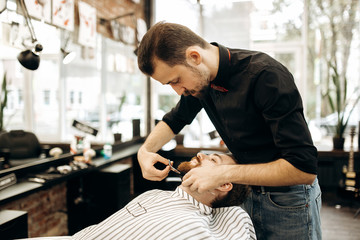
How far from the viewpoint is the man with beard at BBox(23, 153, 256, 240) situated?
1.32 m

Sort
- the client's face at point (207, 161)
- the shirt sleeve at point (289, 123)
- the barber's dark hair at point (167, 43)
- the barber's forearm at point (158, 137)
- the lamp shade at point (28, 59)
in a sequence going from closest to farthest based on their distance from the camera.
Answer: the shirt sleeve at point (289, 123) < the barber's dark hair at point (167, 43) < the client's face at point (207, 161) < the barber's forearm at point (158, 137) < the lamp shade at point (28, 59)

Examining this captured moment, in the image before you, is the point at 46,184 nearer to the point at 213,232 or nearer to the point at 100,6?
the point at 213,232

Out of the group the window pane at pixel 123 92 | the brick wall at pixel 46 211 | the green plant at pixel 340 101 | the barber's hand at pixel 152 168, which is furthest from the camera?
the window pane at pixel 123 92

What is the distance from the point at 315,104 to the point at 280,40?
4.04 ft

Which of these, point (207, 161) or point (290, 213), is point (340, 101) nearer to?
point (207, 161)

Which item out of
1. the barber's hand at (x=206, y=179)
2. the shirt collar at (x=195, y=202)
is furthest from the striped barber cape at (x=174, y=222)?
the barber's hand at (x=206, y=179)

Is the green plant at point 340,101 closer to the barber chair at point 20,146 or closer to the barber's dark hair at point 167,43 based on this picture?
the barber's dark hair at point 167,43

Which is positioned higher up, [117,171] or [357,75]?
[357,75]

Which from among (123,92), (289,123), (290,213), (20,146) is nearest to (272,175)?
(289,123)

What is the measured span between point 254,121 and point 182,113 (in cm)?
57

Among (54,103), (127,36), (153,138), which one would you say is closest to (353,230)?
(153,138)

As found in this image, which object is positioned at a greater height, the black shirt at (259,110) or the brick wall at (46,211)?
the black shirt at (259,110)

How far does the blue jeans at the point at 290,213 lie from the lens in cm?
131

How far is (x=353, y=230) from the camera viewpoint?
345 cm
